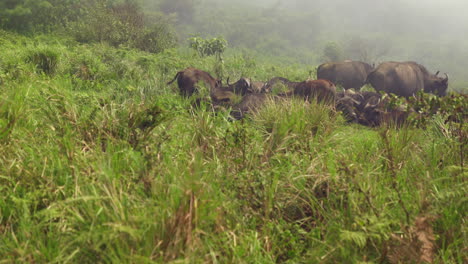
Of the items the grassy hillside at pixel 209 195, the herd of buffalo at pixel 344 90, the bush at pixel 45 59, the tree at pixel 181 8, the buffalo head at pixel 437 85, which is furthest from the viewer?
the tree at pixel 181 8

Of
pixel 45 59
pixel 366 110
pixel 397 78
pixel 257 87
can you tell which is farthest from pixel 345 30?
pixel 45 59

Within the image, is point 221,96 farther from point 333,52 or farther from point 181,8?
point 181,8

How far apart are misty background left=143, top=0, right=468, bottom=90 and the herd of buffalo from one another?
2234 cm

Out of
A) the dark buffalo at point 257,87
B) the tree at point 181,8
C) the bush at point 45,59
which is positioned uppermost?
the bush at point 45,59

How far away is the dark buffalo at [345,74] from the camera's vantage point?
14.0m

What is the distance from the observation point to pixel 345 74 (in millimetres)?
14016

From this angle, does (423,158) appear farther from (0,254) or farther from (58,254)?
(0,254)

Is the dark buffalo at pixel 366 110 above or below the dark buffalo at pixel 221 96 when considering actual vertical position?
below

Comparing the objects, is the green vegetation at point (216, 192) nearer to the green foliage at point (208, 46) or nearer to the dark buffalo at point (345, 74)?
the dark buffalo at point (345, 74)

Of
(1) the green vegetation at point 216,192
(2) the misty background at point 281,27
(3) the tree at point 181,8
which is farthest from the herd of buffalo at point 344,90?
(3) the tree at point 181,8

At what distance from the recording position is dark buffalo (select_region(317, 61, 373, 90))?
1399cm

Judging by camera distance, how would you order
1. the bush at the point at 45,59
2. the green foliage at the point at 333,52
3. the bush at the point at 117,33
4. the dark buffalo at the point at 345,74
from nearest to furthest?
the bush at the point at 45,59 < the dark buffalo at the point at 345,74 < the bush at the point at 117,33 < the green foliage at the point at 333,52

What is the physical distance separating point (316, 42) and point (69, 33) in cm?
4120

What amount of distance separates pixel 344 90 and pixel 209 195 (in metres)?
8.51
